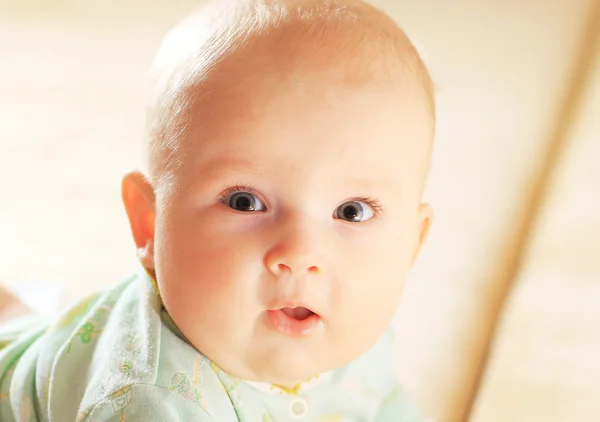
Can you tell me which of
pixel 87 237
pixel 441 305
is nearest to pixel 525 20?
pixel 441 305

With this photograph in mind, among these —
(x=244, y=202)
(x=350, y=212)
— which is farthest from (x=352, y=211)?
(x=244, y=202)

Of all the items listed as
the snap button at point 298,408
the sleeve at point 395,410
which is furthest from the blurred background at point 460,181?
the snap button at point 298,408

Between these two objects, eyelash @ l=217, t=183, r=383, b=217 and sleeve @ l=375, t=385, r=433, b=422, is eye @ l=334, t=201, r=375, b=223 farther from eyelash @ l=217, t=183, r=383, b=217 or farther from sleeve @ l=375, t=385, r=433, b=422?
sleeve @ l=375, t=385, r=433, b=422

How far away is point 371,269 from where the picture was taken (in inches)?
26.1

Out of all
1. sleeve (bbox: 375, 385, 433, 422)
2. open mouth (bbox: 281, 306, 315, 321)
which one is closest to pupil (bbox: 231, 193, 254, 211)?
open mouth (bbox: 281, 306, 315, 321)

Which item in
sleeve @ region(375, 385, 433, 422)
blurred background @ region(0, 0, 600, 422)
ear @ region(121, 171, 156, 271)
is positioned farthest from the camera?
blurred background @ region(0, 0, 600, 422)

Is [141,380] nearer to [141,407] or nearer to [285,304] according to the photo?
[141,407]

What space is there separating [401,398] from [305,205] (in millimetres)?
404

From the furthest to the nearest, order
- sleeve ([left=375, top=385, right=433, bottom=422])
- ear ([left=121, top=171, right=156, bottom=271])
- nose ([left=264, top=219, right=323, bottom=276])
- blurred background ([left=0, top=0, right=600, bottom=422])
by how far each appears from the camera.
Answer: blurred background ([left=0, top=0, right=600, bottom=422]) → sleeve ([left=375, top=385, right=433, bottom=422]) → ear ([left=121, top=171, right=156, bottom=271]) → nose ([left=264, top=219, right=323, bottom=276])

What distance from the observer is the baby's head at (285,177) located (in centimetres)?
62

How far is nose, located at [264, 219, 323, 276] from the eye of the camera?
0.61 meters

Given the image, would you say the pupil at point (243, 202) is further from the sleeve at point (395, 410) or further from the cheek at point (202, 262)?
the sleeve at point (395, 410)

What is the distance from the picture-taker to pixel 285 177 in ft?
2.03

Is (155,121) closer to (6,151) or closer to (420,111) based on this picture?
(420,111)
